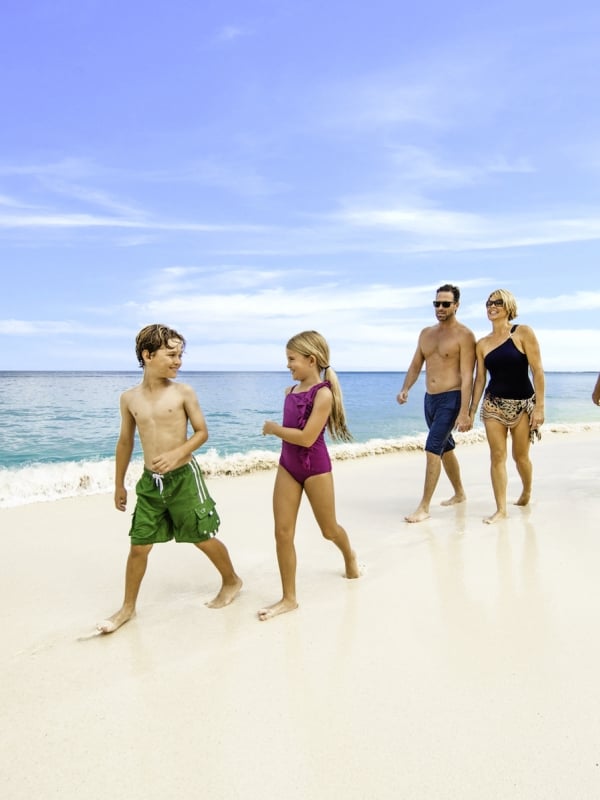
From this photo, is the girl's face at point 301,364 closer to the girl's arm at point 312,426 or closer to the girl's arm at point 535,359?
the girl's arm at point 312,426

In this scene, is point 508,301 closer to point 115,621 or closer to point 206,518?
point 206,518

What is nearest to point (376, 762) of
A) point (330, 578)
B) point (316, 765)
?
point (316, 765)

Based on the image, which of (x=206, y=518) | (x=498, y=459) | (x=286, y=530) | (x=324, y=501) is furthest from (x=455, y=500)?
(x=206, y=518)

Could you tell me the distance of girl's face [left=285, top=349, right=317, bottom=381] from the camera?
371 centimetres

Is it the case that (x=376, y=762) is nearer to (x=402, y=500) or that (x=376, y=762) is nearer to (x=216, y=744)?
(x=216, y=744)

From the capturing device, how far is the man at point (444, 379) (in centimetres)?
598

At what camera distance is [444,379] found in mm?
6156

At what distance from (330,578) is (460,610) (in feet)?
3.27

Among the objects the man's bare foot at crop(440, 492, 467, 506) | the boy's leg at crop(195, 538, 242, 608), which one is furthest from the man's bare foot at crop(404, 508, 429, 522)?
the boy's leg at crop(195, 538, 242, 608)

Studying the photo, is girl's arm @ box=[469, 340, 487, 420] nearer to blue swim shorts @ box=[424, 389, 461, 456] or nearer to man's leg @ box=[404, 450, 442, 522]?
blue swim shorts @ box=[424, 389, 461, 456]

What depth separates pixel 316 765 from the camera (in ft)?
7.58

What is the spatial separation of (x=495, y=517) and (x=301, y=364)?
→ 312 centimetres

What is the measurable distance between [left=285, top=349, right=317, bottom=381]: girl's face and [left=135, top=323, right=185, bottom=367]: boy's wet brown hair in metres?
0.67

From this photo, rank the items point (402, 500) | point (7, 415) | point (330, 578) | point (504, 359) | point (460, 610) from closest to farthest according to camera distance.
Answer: point (460, 610)
point (330, 578)
point (504, 359)
point (402, 500)
point (7, 415)
